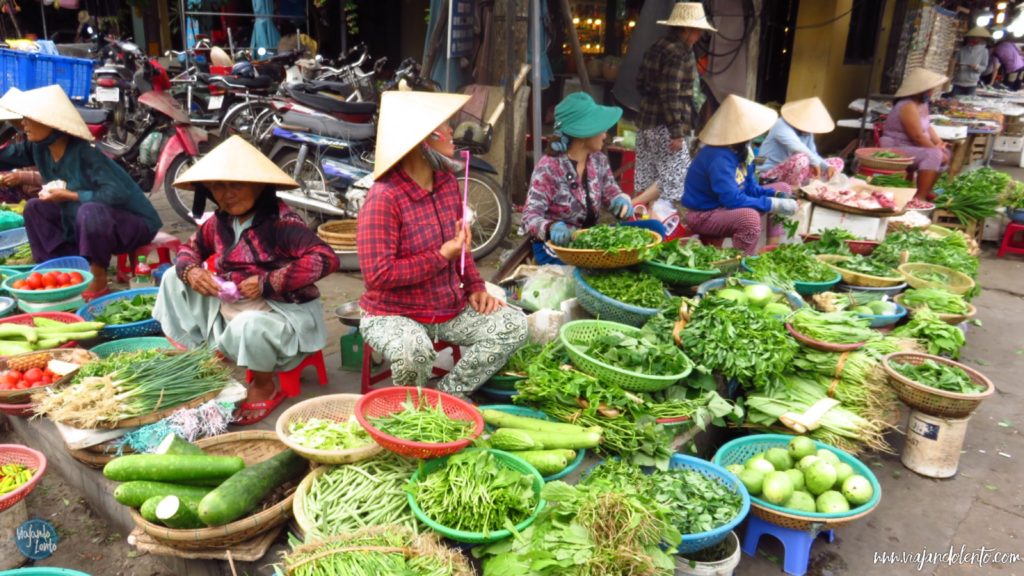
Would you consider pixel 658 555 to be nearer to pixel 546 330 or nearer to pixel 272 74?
pixel 546 330

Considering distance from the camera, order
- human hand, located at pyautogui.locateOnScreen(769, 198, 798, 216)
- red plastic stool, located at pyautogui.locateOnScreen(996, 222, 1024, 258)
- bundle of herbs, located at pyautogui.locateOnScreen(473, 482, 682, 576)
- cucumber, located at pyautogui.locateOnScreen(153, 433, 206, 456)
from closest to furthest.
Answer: bundle of herbs, located at pyautogui.locateOnScreen(473, 482, 682, 576) < cucumber, located at pyautogui.locateOnScreen(153, 433, 206, 456) < human hand, located at pyautogui.locateOnScreen(769, 198, 798, 216) < red plastic stool, located at pyautogui.locateOnScreen(996, 222, 1024, 258)

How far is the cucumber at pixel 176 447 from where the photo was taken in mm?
2572

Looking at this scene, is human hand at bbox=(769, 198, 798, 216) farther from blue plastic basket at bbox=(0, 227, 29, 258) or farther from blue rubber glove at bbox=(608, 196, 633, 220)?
blue plastic basket at bbox=(0, 227, 29, 258)

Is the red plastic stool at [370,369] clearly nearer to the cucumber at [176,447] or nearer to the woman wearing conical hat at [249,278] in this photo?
the woman wearing conical hat at [249,278]

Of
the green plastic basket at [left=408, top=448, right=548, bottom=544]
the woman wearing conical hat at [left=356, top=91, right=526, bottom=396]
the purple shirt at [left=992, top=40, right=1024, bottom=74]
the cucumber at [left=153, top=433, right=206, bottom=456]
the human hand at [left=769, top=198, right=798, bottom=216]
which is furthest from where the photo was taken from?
the purple shirt at [left=992, top=40, right=1024, bottom=74]

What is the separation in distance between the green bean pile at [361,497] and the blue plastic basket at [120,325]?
1.94m

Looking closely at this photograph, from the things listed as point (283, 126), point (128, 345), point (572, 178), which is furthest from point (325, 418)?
point (283, 126)

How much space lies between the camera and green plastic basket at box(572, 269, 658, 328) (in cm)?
379

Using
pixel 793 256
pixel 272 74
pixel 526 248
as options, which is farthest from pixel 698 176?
pixel 272 74

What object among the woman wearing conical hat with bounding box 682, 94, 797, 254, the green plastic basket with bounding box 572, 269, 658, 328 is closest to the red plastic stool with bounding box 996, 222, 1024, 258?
the woman wearing conical hat with bounding box 682, 94, 797, 254

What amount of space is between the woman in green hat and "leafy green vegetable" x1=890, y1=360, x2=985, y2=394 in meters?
1.79

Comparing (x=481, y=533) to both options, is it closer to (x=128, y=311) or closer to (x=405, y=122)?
(x=405, y=122)

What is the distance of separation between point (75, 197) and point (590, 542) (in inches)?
156

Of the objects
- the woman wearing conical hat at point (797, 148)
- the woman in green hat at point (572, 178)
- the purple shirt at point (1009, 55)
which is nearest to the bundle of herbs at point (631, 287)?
the woman in green hat at point (572, 178)
